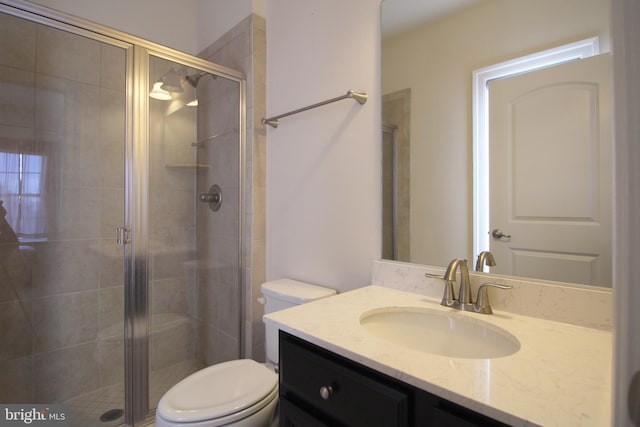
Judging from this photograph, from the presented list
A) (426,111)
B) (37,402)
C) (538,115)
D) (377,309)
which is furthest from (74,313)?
(538,115)

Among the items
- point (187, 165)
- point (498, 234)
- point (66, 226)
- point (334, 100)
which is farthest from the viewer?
point (187, 165)

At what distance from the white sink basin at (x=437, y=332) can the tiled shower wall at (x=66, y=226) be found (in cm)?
140

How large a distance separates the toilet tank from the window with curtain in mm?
1210

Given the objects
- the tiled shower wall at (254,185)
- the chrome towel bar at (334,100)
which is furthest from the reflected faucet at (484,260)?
the tiled shower wall at (254,185)

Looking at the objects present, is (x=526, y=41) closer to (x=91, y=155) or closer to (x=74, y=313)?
(x=91, y=155)

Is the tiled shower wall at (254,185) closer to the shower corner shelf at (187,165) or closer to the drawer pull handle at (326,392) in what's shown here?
the shower corner shelf at (187,165)

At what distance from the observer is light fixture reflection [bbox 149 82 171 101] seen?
1641 mm

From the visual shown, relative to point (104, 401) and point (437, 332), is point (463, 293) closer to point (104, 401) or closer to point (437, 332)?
point (437, 332)

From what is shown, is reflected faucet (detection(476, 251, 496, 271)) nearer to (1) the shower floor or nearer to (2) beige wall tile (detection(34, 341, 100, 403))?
(1) the shower floor

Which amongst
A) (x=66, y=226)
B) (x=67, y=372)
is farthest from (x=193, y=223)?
(x=67, y=372)

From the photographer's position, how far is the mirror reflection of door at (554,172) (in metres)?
0.82

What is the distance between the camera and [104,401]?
1.65 meters

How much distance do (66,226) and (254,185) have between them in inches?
39.5

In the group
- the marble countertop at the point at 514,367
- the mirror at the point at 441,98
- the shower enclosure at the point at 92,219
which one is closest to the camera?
the marble countertop at the point at 514,367
